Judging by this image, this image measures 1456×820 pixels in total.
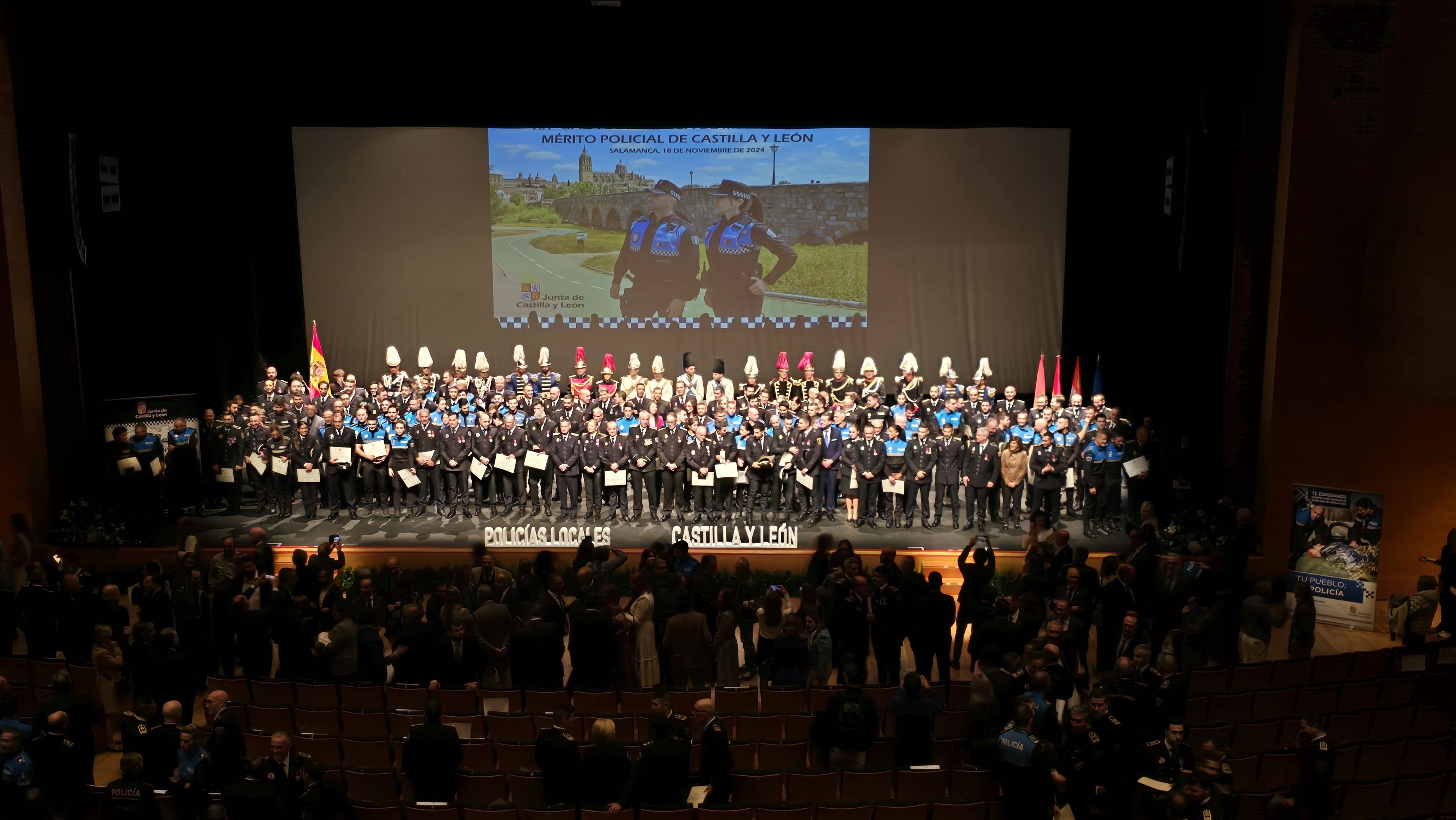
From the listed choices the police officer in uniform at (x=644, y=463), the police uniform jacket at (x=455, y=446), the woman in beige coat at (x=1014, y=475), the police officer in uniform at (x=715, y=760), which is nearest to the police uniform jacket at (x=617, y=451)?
the police officer in uniform at (x=644, y=463)

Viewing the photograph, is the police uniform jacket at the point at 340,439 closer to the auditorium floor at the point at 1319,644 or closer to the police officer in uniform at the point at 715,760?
the auditorium floor at the point at 1319,644

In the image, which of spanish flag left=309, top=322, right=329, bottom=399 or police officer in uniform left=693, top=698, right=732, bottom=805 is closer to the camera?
police officer in uniform left=693, top=698, right=732, bottom=805

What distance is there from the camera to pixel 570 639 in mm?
9594

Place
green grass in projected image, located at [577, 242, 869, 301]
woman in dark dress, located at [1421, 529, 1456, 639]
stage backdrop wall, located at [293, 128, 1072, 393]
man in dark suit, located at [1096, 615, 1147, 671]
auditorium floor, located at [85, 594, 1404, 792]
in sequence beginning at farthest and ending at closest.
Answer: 1. green grass in projected image, located at [577, 242, 869, 301]
2. stage backdrop wall, located at [293, 128, 1072, 393]
3. auditorium floor, located at [85, 594, 1404, 792]
4. woman in dark dress, located at [1421, 529, 1456, 639]
5. man in dark suit, located at [1096, 615, 1147, 671]

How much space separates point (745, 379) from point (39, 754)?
14.3 meters

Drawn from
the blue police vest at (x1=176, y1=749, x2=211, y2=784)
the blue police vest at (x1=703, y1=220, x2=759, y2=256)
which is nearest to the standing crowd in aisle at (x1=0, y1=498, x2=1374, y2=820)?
the blue police vest at (x1=176, y1=749, x2=211, y2=784)

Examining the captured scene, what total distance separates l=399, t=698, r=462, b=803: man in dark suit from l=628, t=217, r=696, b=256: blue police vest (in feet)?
44.8

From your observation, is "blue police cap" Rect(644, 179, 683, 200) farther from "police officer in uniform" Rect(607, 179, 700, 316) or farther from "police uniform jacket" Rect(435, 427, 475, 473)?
"police uniform jacket" Rect(435, 427, 475, 473)

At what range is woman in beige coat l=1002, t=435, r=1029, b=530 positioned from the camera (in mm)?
14477

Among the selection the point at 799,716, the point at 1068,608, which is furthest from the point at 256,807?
the point at 1068,608

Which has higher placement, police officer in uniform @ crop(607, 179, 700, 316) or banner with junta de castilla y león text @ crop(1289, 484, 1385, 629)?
police officer in uniform @ crop(607, 179, 700, 316)

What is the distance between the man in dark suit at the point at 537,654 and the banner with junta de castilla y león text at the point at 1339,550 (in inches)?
336

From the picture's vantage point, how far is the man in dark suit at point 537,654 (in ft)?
31.4

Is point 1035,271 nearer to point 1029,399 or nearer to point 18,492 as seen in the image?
point 1029,399
